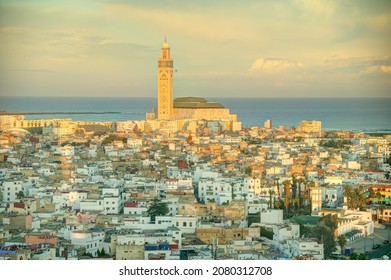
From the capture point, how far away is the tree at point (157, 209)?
10523mm

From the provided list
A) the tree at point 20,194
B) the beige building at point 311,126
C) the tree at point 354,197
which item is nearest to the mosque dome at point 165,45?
the tree at point 20,194

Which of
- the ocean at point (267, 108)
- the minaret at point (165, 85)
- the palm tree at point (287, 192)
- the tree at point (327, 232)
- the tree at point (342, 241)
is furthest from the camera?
the ocean at point (267, 108)

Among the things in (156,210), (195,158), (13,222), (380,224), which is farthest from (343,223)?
(195,158)

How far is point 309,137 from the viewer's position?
63.4 ft

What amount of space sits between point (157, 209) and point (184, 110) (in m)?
9.27

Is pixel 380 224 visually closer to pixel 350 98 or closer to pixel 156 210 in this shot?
pixel 156 210

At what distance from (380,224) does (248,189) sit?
197cm

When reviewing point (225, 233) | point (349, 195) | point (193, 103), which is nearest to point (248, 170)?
point (349, 195)

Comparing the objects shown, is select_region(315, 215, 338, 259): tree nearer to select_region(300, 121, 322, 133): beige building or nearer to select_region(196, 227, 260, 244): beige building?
select_region(196, 227, 260, 244): beige building

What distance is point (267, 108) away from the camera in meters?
19.2

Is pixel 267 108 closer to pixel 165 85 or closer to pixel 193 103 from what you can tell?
pixel 193 103

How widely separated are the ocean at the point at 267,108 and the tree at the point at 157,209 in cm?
644

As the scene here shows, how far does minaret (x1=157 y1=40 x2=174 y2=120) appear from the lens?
15693 mm

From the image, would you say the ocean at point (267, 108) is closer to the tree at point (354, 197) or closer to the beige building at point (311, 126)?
the beige building at point (311, 126)
